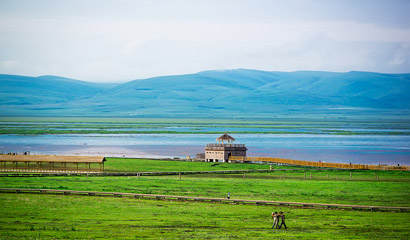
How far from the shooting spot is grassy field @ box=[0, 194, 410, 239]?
37.5 metres

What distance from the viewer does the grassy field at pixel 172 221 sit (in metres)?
37.5

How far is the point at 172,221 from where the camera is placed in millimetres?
42375

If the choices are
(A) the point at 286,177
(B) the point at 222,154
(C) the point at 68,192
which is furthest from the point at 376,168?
(C) the point at 68,192

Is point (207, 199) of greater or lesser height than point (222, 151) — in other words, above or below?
below

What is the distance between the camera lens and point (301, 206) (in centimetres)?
4909

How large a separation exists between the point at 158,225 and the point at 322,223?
1085 centimetres

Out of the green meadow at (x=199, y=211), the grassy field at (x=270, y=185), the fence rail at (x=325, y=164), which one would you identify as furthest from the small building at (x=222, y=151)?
the green meadow at (x=199, y=211)

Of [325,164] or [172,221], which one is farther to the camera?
[325,164]

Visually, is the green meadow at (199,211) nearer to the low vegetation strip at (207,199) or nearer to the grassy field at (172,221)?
the grassy field at (172,221)

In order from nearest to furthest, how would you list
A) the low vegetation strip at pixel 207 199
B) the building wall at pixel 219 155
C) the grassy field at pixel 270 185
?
the low vegetation strip at pixel 207 199 < the grassy field at pixel 270 185 < the building wall at pixel 219 155

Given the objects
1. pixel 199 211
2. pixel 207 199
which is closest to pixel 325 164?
pixel 207 199

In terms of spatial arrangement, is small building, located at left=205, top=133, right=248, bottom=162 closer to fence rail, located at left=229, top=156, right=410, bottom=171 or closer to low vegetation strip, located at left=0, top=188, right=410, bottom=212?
fence rail, located at left=229, top=156, right=410, bottom=171

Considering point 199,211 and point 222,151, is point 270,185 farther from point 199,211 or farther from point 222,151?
point 222,151

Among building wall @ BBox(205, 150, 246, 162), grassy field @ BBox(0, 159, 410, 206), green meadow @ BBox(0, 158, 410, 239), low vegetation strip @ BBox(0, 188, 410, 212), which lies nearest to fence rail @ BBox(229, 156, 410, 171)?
building wall @ BBox(205, 150, 246, 162)
